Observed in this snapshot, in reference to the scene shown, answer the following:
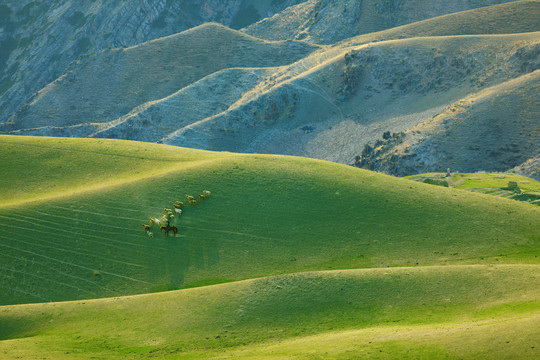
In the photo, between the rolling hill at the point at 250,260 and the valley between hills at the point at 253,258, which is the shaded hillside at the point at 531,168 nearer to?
the valley between hills at the point at 253,258

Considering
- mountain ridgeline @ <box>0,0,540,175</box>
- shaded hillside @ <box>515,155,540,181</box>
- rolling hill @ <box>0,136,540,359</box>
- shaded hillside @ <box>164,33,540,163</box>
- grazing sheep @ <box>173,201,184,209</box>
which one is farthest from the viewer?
shaded hillside @ <box>164,33,540,163</box>

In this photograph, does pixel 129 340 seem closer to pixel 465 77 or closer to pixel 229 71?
pixel 465 77

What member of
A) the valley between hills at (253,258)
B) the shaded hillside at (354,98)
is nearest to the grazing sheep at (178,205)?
the valley between hills at (253,258)

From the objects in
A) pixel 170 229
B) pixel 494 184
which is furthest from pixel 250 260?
pixel 494 184

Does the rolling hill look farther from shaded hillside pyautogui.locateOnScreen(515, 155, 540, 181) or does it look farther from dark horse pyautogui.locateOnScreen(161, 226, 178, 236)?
shaded hillside pyautogui.locateOnScreen(515, 155, 540, 181)

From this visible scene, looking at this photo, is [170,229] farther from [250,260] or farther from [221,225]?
[250,260]

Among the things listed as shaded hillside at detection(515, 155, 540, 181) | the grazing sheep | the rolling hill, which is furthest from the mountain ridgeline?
the grazing sheep
